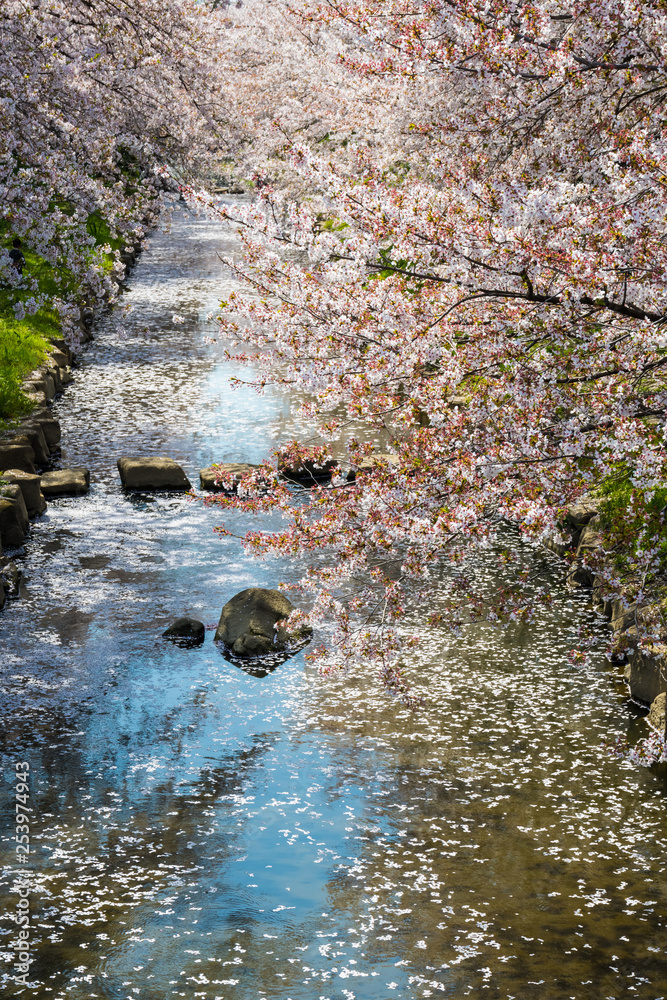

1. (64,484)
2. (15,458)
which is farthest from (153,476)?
(15,458)

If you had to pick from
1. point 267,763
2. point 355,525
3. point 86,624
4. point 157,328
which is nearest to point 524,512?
point 355,525

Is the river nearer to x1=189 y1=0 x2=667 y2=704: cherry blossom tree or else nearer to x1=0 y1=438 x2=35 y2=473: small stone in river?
x1=189 y1=0 x2=667 y2=704: cherry blossom tree

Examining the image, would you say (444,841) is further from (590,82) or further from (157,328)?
(157,328)

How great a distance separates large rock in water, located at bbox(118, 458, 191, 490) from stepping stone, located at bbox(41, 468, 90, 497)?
2.14 ft

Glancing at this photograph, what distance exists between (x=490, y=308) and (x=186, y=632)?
5.42 meters

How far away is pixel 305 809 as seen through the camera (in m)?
8.39

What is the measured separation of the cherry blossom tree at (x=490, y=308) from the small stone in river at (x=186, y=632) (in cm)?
268

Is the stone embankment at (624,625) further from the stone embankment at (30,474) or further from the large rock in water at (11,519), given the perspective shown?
the large rock in water at (11,519)

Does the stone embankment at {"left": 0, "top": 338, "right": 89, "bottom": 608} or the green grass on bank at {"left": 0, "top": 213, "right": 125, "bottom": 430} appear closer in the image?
the stone embankment at {"left": 0, "top": 338, "right": 89, "bottom": 608}

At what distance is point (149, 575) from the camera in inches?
500

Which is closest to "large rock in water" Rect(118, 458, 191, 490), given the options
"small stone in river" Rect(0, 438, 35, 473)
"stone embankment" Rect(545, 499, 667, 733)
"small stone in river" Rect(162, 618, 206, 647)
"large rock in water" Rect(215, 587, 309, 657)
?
"small stone in river" Rect(0, 438, 35, 473)

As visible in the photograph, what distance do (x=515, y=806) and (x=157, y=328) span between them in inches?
810

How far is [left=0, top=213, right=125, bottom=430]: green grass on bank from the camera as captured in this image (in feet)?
56.4

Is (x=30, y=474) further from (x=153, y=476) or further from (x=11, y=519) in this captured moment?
(x=153, y=476)
